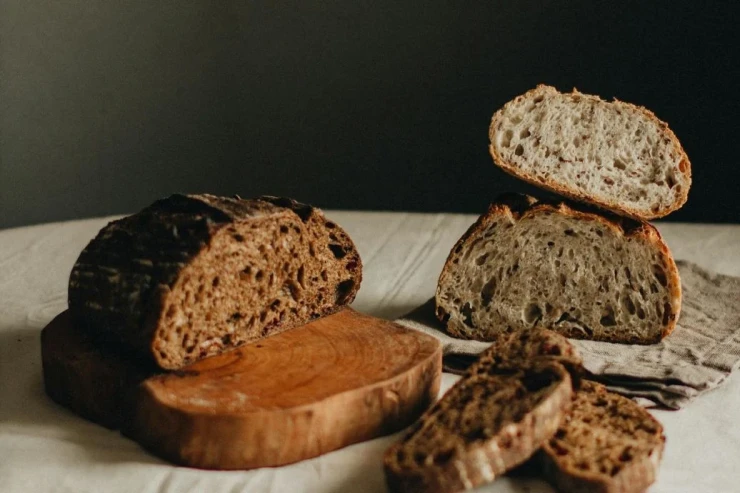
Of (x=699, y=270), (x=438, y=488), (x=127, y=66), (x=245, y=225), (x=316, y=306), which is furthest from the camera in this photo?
(x=127, y=66)

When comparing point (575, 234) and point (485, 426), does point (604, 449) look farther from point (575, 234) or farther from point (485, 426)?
point (575, 234)

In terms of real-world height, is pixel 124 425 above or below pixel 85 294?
below

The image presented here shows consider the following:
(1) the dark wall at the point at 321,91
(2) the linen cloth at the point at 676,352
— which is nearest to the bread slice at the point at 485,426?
(2) the linen cloth at the point at 676,352

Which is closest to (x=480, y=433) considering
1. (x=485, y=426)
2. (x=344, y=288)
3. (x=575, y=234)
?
(x=485, y=426)

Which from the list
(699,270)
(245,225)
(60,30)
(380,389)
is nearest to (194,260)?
(245,225)

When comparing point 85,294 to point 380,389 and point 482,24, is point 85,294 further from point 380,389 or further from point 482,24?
point 482,24

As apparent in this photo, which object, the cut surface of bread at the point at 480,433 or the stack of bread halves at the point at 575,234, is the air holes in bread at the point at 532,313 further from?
the cut surface of bread at the point at 480,433

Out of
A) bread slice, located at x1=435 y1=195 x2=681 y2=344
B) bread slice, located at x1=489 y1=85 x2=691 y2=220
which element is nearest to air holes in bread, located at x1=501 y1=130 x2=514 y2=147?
bread slice, located at x1=489 y1=85 x2=691 y2=220
